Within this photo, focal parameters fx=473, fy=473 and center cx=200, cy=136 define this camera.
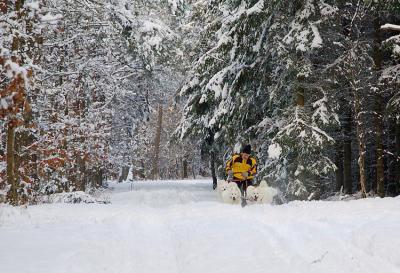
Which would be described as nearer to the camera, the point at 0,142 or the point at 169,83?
the point at 0,142

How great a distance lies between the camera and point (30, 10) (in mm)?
8820

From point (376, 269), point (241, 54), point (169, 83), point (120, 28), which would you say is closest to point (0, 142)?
point (120, 28)

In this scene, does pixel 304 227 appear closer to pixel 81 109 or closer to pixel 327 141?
pixel 327 141

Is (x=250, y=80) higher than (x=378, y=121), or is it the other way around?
(x=250, y=80)

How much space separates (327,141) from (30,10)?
922cm

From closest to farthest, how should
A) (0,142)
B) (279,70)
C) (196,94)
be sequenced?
(0,142) < (279,70) < (196,94)

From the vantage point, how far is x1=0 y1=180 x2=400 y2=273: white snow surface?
19.1ft

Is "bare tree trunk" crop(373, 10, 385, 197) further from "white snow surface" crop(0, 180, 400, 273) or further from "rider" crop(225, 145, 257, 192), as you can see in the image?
"white snow surface" crop(0, 180, 400, 273)

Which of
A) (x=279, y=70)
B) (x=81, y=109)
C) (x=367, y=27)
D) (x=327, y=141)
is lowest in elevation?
(x=327, y=141)

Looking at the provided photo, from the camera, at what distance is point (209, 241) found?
7480 millimetres

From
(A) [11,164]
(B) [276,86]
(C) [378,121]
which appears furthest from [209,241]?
(C) [378,121]

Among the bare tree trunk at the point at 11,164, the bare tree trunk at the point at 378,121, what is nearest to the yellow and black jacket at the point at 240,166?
the bare tree trunk at the point at 378,121

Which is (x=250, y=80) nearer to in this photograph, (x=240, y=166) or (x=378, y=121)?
(x=240, y=166)

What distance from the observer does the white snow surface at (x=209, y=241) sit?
5.81 m
